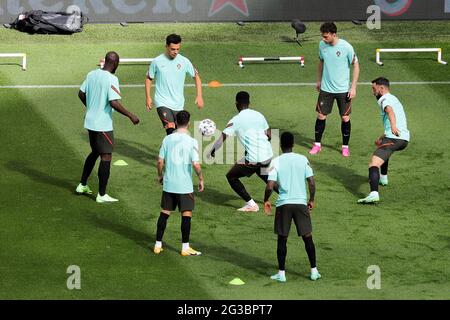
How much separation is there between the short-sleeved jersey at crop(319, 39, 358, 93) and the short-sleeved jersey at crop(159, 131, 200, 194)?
6675 mm

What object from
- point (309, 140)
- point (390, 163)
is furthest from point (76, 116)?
point (390, 163)

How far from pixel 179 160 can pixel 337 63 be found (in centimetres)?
696

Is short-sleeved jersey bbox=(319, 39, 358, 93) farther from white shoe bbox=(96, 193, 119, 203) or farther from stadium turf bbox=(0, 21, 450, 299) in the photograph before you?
white shoe bbox=(96, 193, 119, 203)

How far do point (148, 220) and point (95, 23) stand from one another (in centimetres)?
1578

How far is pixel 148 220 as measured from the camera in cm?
2380

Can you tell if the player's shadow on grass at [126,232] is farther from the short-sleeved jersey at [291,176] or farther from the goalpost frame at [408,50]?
the goalpost frame at [408,50]

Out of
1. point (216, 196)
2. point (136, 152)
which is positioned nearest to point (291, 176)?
point (216, 196)

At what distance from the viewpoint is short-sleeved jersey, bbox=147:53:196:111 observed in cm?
2617

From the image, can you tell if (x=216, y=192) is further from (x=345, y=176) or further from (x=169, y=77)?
(x=345, y=176)

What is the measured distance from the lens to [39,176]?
86.0ft

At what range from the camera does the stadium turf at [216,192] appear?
20891 mm

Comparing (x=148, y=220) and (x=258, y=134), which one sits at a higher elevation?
(x=258, y=134)

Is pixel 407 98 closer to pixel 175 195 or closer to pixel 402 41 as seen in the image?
pixel 402 41

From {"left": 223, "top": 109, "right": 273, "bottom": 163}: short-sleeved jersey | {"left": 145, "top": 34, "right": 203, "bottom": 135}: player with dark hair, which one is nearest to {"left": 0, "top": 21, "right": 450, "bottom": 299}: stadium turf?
{"left": 223, "top": 109, "right": 273, "bottom": 163}: short-sleeved jersey
